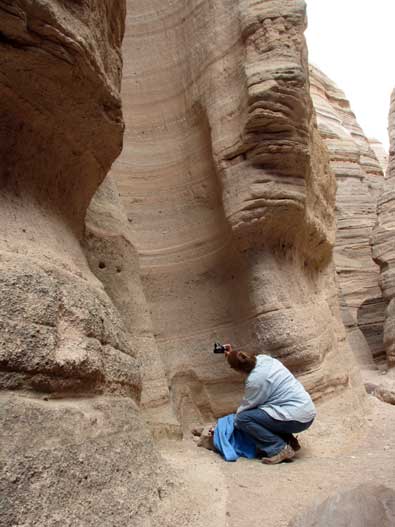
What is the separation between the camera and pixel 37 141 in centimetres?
228

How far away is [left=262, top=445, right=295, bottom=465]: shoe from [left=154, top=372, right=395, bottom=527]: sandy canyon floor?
0.04 m

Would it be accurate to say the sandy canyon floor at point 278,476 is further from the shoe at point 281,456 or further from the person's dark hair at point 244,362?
the person's dark hair at point 244,362

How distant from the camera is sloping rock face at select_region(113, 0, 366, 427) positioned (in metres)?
4.03

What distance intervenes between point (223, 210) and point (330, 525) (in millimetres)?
3034

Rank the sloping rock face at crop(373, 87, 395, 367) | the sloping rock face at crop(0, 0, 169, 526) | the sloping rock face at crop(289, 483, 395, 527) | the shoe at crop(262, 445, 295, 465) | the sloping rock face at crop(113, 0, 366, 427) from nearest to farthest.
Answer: the sloping rock face at crop(0, 0, 169, 526), the sloping rock face at crop(289, 483, 395, 527), the shoe at crop(262, 445, 295, 465), the sloping rock face at crop(113, 0, 366, 427), the sloping rock face at crop(373, 87, 395, 367)

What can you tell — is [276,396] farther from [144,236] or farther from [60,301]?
[144,236]

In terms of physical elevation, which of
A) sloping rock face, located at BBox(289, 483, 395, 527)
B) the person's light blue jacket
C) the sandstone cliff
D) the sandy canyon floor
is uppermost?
the sandstone cliff

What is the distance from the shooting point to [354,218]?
468 inches

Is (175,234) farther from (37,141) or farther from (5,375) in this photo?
(5,375)

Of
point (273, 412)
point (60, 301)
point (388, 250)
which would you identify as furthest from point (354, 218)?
point (60, 301)

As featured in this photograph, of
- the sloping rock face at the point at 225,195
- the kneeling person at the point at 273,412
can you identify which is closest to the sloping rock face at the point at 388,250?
the sloping rock face at the point at 225,195

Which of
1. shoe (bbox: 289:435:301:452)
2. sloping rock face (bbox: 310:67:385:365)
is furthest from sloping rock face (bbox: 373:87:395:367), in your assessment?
shoe (bbox: 289:435:301:452)

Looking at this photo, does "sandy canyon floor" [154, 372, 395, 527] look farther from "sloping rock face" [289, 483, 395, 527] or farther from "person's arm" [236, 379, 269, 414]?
"person's arm" [236, 379, 269, 414]

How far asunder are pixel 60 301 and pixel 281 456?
1.89m
